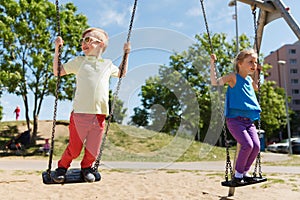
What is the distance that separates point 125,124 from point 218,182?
13728 millimetres

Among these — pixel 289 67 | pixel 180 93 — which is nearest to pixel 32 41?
pixel 180 93

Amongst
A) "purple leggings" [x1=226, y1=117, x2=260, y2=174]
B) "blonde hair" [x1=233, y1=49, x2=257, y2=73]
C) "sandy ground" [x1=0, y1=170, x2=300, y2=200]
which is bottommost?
"sandy ground" [x1=0, y1=170, x2=300, y2=200]

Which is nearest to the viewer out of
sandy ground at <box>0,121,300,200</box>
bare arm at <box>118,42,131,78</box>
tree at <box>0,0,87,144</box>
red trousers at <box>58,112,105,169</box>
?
red trousers at <box>58,112,105,169</box>

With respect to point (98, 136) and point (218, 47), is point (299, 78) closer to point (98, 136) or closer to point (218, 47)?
point (218, 47)

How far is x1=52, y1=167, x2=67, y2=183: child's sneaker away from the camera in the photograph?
305 cm

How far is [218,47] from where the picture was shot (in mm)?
25359

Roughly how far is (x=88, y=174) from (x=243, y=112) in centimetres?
193

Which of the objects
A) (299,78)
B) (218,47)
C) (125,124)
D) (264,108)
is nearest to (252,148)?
(125,124)

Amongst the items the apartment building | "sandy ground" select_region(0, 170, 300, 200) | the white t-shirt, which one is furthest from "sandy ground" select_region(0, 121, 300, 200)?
the apartment building

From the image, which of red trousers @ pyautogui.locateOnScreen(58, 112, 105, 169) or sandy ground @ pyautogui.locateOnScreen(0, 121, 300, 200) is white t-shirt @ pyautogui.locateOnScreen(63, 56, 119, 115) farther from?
sandy ground @ pyautogui.locateOnScreen(0, 121, 300, 200)

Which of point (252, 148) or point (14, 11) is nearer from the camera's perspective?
point (252, 148)

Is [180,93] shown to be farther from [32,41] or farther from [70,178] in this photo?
[70,178]

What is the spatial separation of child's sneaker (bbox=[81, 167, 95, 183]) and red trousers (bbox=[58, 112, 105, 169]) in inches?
2.4

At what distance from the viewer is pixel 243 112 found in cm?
379
